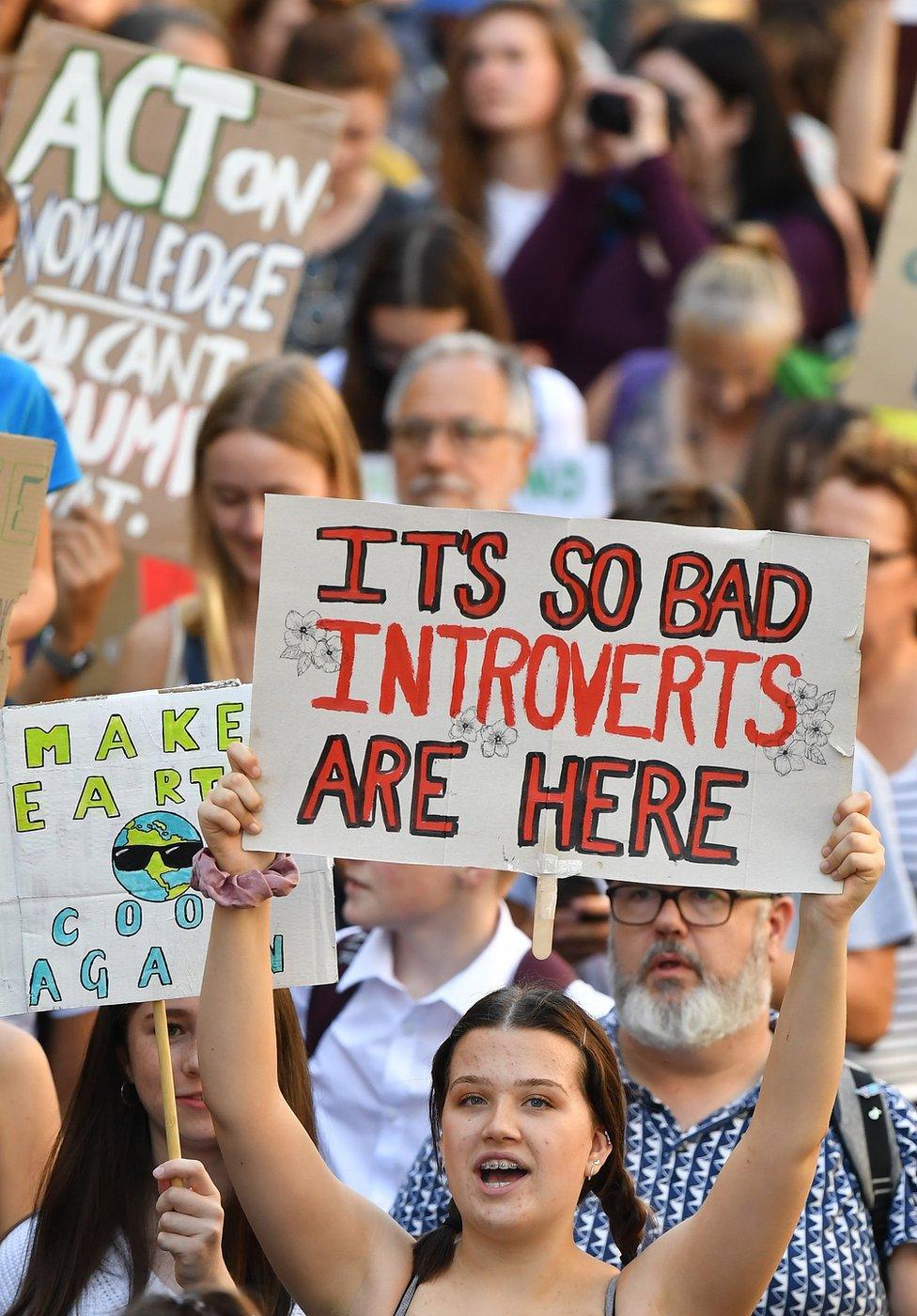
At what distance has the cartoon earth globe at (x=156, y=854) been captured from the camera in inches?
143

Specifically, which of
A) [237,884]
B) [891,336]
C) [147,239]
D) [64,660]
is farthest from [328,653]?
[891,336]

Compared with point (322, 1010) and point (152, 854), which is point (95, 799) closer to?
point (152, 854)

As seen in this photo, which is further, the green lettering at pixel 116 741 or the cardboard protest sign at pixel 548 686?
the green lettering at pixel 116 741

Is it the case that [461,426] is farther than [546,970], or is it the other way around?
[461,426]

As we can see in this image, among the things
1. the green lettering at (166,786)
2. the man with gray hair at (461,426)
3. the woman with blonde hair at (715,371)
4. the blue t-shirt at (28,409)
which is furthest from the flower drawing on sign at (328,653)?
the woman with blonde hair at (715,371)

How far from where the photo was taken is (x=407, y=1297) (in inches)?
128

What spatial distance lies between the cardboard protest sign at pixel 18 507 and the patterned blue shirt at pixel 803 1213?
120 cm

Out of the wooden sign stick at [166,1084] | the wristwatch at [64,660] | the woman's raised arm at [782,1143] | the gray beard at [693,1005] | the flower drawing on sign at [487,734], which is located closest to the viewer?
the woman's raised arm at [782,1143]

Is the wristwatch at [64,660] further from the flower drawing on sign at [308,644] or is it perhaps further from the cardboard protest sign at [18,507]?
the flower drawing on sign at [308,644]

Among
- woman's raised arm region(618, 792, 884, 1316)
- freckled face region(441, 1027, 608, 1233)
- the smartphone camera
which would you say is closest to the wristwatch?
freckled face region(441, 1027, 608, 1233)

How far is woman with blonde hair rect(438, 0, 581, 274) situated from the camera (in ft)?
26.5

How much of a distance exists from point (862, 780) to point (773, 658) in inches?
64.5

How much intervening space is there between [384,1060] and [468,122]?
460 cm

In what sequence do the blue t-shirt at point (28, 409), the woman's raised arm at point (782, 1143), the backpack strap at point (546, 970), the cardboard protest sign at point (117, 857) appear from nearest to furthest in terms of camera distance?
the woman's raised arm at point (782, 1143)
the cardboard protest sign at point (117, 857)
the backpack strap at point (546, 970)
the blue t-shirt at point (28, 409)
